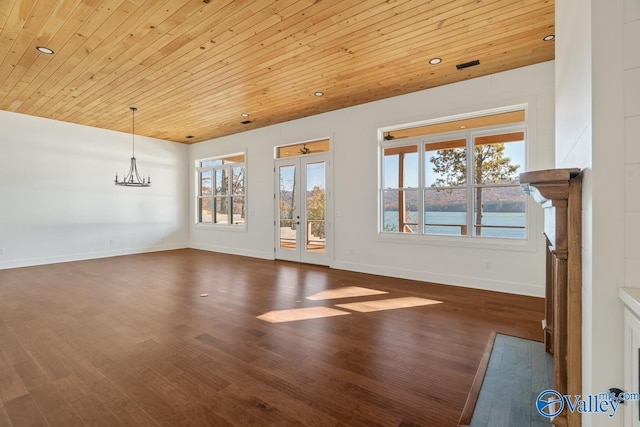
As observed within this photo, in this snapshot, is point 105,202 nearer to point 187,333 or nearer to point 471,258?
point 187,333

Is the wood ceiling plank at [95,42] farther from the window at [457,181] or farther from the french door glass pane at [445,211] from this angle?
the french door glass pane at [445,211]

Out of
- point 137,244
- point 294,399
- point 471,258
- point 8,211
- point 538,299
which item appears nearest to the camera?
point 294,399

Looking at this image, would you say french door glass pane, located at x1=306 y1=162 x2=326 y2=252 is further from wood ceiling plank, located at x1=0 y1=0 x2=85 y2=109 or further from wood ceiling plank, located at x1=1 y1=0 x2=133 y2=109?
wood ceiling plank, located at x1=0 y1=0 x2=85 y2=109

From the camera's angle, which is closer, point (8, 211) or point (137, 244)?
point (8, 211)

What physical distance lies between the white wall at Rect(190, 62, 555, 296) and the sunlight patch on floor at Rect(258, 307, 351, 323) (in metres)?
2.06

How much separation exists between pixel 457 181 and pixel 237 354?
4004 millimetres

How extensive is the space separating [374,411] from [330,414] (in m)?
0.27

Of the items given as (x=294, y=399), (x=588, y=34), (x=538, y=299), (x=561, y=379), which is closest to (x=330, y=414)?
(x=294, y=399)

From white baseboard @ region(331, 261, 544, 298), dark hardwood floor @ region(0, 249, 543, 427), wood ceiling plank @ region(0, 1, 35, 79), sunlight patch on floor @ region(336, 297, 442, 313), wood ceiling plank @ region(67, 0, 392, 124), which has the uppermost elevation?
wood ceiling plank @ region(67, 0, 392, 124)

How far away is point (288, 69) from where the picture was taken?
4141mm

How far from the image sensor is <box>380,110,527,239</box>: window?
4.34 metres

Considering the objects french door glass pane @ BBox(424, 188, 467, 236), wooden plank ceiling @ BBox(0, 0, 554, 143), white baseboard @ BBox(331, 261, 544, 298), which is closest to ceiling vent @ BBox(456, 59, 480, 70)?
wooden plank ceiling @ BBox(0, 0, 554, 143)

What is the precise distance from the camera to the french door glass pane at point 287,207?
6894 mm

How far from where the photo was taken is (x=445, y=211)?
4898 millimetres
